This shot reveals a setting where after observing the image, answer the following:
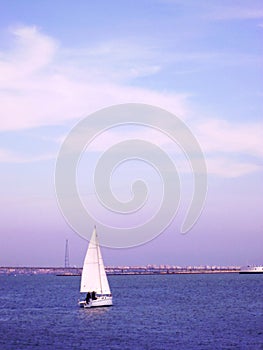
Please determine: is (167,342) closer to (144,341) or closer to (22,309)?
(144,341)

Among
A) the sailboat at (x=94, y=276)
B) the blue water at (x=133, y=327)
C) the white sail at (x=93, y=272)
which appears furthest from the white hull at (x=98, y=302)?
the white sail at (x=93, y=272)

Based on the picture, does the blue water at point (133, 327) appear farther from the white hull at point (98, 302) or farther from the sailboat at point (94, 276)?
the sailboat at point (94, 276)

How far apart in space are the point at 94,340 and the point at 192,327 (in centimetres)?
1338

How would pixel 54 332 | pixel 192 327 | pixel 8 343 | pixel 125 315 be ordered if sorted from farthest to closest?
pixel 125 315
pixel 192 327
pixel 54 332
pixel 8 343

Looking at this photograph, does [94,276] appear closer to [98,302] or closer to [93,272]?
[93,272]

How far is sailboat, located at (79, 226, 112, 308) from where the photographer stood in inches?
3669

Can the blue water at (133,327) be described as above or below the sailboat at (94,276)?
below

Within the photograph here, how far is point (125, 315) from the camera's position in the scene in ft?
272

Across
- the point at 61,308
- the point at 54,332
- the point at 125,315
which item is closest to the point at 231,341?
the point at 54,332

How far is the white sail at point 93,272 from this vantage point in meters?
93.3

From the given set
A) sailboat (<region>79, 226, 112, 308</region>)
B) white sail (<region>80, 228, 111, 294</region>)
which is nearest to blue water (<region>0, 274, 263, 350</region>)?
sailboat (<region>79, 226, 112, 308</region>)

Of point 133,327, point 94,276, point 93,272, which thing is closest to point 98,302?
point 94,276

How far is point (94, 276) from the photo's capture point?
93.8 meters

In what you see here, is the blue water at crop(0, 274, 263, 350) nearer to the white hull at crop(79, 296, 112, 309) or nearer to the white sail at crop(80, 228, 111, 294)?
the white hull at crop(79, 296, 112, 309)
